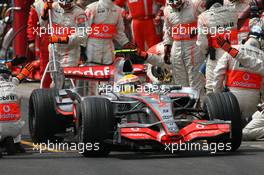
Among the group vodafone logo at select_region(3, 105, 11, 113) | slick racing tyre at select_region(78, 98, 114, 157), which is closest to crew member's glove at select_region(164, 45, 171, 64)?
vodafone logo at select_region(3, 105, 11, 113)

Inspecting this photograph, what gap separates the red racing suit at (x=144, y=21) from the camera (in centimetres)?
2120

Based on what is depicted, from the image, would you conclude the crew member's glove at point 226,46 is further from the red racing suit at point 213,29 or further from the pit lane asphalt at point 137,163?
the red racing suit at point 213,29

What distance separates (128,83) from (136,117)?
65cm

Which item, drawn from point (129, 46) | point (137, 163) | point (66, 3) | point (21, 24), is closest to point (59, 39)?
point (66, 3)

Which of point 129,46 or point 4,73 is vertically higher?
point 4,73

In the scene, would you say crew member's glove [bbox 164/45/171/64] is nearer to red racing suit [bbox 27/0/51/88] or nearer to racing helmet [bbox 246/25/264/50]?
red racing suit [bbox 27/0/51/88]

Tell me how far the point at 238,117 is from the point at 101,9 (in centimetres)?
594

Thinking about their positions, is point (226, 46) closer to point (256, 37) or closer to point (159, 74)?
point (256, 37)

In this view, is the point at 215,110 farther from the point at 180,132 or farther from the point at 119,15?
the point at 119,15

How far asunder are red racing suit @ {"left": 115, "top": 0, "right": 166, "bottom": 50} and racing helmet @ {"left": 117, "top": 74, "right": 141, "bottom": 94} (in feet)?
21.8

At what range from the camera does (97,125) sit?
13.3 meters

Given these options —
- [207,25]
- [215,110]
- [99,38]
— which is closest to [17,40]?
[99,38]

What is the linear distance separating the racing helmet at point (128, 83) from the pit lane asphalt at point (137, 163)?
829mm

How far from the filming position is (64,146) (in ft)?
49.6
